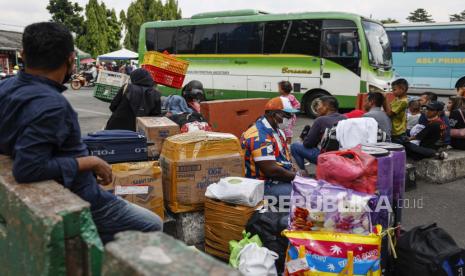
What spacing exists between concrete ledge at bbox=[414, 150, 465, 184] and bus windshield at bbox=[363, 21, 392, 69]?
641 cm

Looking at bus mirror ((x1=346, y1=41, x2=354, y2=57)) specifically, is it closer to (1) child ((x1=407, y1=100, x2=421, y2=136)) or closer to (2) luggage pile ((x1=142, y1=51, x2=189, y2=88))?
(1) child ((x1=407, y1=100, x2=421, y2=136))

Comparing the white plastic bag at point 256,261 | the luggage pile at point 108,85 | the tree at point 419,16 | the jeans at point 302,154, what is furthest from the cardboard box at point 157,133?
the tree at point 419,16

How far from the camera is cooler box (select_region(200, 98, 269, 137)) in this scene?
630 cm

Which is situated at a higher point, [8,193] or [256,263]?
[8,193]

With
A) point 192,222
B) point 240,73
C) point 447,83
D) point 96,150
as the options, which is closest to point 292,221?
point 192,222

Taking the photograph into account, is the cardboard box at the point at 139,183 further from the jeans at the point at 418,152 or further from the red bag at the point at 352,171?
the jeans at the point at 418,152

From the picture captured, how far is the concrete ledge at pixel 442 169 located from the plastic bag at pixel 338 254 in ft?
13.4

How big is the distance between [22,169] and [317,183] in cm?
192

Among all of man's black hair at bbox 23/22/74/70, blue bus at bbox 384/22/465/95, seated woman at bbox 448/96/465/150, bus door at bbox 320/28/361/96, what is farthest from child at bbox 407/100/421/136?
blue bus at bbox 384/22/465/95

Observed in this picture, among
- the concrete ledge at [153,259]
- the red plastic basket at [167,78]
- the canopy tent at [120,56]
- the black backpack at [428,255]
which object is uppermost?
the canopy tent at [120,56]

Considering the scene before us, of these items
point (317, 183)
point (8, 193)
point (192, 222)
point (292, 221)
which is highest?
point (8, 193)

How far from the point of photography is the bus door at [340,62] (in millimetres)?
12570

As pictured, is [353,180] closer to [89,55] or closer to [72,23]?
[89,55]

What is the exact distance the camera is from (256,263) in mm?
3100
